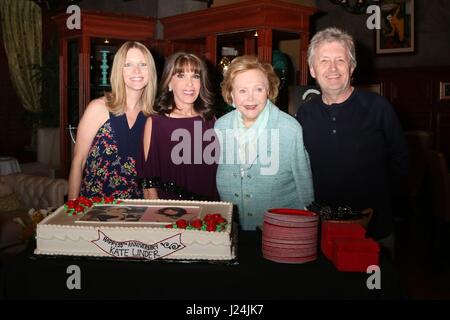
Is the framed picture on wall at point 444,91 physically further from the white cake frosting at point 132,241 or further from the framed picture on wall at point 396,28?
the white cake frosting at point 132,241

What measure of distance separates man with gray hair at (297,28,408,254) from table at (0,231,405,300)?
73 cm

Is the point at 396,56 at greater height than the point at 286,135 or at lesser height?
greater

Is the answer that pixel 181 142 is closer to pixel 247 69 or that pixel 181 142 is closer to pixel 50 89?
pixel 247 69

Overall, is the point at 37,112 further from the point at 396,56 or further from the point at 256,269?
the point at 256,269

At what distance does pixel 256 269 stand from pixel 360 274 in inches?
13.6

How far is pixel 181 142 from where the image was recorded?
8.53 feet

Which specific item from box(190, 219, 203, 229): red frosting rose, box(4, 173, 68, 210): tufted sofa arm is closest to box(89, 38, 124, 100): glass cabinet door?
box(4, 173, 68, 210): tufted sofa arm

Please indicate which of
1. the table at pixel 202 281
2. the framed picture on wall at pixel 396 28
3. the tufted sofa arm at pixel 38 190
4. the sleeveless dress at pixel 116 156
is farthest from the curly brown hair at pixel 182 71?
the framed picture on wall at pixel 396 28

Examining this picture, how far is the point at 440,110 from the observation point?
317 inches

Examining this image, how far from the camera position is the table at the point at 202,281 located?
1740 millimetres

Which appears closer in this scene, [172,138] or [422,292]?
[172,138]
